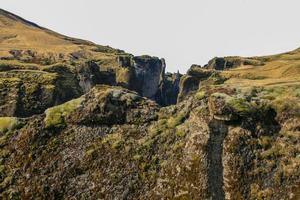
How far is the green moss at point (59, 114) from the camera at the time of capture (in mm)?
26484

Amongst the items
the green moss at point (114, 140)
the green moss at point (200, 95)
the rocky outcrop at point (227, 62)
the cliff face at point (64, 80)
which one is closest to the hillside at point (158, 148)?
the green moss at point (114, 140)

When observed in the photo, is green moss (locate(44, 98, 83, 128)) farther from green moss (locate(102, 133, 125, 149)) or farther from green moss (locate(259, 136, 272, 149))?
green moss (locate(259, 136, 272, 149))

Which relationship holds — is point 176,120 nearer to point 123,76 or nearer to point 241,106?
point 241,106

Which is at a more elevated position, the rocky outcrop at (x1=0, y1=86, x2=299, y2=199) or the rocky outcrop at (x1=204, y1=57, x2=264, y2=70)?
the rocky outcrop at (x1=0, y1=86, x2=299, y2=199)

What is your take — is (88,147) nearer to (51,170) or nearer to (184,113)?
(51,170)

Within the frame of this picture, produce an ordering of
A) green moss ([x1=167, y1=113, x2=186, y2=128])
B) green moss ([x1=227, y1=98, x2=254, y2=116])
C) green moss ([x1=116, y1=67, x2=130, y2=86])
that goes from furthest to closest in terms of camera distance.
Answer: green moss ([x1=116, y1=67, x2=130, y2=86]) < green moss ([x1=167, y1=113, x2=186, y2=128]) < green moss ([x1=227, y1=98, x2=254, y2=116])

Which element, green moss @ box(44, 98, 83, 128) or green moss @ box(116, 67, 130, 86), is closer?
green moss @ box(44, 98, 83, 128)

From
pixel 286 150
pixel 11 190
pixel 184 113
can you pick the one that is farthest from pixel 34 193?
pixel 286 150

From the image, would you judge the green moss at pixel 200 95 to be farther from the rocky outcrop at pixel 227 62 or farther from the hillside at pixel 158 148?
the rocky outcrop at pixel 227 62

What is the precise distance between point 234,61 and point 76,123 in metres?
148

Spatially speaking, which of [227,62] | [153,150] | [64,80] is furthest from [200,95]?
[227,62]

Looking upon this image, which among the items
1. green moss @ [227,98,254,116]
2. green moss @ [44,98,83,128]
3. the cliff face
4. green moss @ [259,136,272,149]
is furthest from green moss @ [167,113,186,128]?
the cliff face

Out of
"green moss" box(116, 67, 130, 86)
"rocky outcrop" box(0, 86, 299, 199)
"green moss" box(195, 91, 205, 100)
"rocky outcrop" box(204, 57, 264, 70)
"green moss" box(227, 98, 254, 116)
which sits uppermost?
"green moss" box(195, 91, 205, 100)

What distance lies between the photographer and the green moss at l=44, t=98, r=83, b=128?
26.5 m
